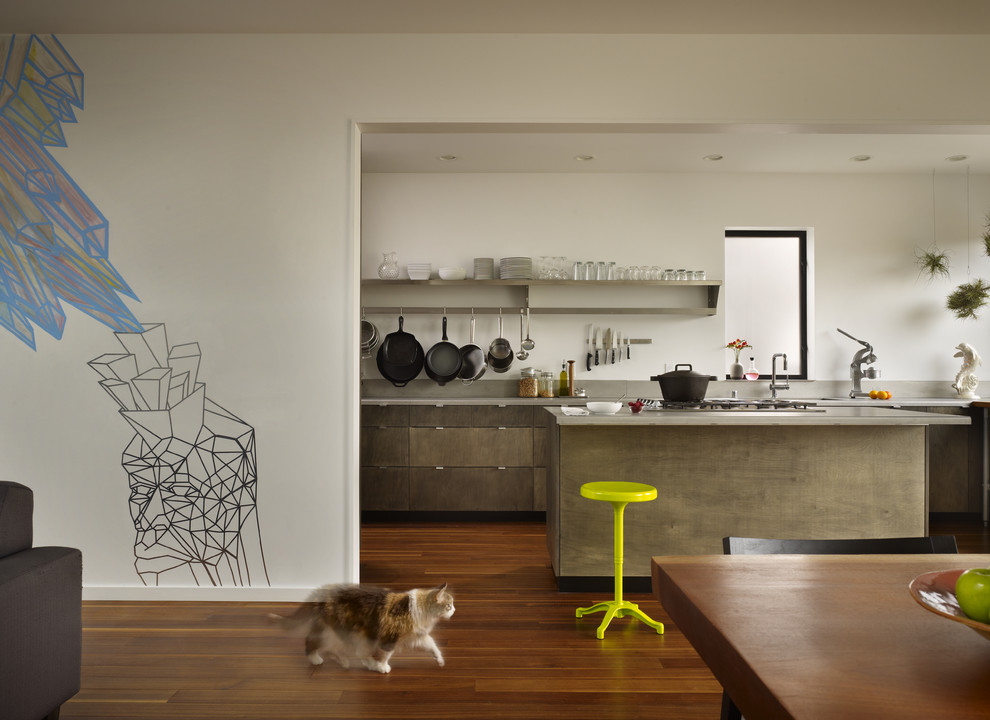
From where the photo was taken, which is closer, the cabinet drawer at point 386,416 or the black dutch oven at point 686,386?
the black dutch oven at point 686,386

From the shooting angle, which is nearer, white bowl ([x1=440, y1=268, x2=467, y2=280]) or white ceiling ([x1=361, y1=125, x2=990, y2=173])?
white ceiling ([x1=361, y1=125, x2=990, y2=173])

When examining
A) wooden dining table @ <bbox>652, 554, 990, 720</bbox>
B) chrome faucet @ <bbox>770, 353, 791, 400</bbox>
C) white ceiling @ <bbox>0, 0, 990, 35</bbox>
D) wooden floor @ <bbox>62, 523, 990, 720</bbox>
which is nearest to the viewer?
wooden dining table @ <bbox>652, 554, 990, 720</bbox>

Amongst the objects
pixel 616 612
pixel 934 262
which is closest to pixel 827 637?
pixel 616 612

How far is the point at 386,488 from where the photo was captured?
5.17m

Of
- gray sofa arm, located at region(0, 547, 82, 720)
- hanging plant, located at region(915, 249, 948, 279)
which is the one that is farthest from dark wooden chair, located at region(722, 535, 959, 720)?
hanging plant, located at region(915, 249, 948, 279)

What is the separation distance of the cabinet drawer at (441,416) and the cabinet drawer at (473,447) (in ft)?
0.13

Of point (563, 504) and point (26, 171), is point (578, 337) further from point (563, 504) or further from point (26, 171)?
point (26, 171)

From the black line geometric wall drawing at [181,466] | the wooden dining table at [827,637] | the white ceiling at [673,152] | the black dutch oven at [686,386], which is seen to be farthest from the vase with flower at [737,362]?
the wooden dining table at [827,637]

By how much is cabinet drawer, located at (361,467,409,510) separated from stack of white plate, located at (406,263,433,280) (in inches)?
59.4

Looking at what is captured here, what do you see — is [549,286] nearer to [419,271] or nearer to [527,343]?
[527,343]

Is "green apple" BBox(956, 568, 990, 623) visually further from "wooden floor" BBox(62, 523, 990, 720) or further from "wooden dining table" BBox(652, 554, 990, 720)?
"wooden floor" BBox(62, 523, 990, 720)

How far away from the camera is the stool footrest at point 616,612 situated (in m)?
2.91

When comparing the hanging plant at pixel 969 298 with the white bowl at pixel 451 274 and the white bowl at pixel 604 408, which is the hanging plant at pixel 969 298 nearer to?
the white bowl at pixel 604 408

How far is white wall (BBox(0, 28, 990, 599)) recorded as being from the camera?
133 inches
